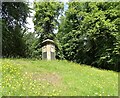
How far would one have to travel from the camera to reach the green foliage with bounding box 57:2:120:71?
24578 millimetres

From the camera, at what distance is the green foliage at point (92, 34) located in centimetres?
2458

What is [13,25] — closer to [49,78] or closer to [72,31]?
[72,31]

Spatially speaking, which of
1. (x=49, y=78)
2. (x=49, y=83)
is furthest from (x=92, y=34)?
(x=49, y=83)

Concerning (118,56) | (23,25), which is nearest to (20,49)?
(23,25)

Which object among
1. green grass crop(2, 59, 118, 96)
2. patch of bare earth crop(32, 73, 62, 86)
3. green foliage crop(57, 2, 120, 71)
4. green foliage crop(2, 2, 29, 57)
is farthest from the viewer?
green foliage crop(57, 2, 120, 71)

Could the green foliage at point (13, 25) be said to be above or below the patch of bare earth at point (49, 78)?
above

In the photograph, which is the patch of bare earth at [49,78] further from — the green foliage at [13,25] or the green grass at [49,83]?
the green foliage at [13,25]

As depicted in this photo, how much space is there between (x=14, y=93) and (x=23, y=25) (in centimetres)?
1353

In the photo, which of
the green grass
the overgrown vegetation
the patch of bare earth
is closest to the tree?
the overgrown vegetation

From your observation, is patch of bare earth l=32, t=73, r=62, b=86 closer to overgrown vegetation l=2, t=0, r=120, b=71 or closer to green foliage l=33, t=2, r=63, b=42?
overgrown vegetation l=2, t=0, r=120, b=71

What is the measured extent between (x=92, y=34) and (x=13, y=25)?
796 cm

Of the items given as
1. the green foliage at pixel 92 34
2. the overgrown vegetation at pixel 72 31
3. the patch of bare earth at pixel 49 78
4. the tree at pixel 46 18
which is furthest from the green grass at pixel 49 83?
the tree at pixel 46 18

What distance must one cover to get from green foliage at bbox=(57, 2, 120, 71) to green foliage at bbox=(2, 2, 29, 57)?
7.06 m

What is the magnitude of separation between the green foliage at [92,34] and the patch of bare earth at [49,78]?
475 inches
